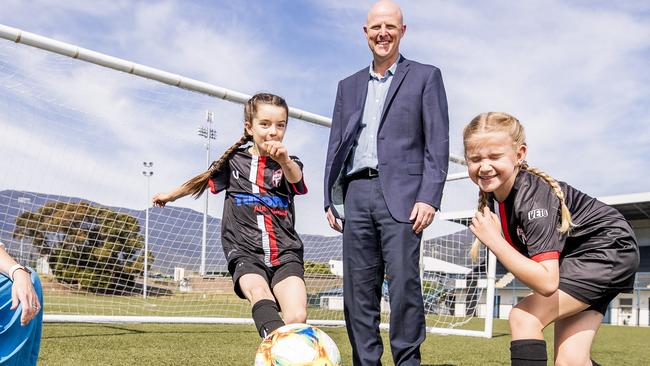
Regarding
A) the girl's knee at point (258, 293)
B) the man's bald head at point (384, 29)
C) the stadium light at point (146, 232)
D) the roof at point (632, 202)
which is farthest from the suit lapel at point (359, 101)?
the roof at point (632, 202)

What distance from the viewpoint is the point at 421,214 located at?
287 centimetres

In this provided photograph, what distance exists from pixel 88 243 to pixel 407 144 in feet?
18.2

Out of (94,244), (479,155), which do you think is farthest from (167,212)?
(479,155)

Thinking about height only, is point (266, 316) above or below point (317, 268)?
below

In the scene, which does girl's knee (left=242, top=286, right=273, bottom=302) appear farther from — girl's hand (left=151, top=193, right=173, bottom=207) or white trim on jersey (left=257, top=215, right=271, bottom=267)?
girl's hand (left=151, top=193, right=173, bottom=207)

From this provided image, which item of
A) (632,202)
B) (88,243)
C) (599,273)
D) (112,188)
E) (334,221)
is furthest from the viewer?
(632,202)

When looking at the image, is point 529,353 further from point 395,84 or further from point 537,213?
point 395,84

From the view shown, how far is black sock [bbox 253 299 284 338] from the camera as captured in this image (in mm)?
2801

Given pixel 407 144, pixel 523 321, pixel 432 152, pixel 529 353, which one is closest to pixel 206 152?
pixel 407 144

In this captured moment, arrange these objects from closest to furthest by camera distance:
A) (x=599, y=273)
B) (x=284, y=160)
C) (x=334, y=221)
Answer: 1. (x=599, y=273)
2. (x=284, y=160)
3. (x=334, y=221)

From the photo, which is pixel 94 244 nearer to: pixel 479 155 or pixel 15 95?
pixel 15 95

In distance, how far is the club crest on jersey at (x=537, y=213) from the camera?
2.41 m

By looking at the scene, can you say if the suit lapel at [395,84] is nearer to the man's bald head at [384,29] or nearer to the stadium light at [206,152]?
the man's bald head at [384,29]

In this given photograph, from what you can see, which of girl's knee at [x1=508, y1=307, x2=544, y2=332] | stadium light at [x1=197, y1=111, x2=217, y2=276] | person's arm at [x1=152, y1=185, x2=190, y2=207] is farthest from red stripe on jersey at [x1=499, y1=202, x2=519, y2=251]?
stadium light at [x1=197, y1=111, x2=217, y2=276]
